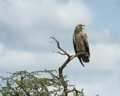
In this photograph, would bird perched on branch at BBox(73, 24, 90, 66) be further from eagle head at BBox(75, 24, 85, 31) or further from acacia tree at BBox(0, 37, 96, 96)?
acacia tree at BBox(0, 37, 96, 96)

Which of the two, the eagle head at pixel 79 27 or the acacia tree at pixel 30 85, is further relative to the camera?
the eagle head at pixel 79 27

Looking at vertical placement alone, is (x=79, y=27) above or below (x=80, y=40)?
above

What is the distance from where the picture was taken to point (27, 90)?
33.1 ft

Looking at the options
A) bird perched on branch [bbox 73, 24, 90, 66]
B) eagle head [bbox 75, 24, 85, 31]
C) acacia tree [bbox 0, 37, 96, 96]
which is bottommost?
acacia tree [bbox 0, 37, 96, 96]

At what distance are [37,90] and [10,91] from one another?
92 cm

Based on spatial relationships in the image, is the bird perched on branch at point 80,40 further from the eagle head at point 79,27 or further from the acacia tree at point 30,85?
the acacia tree at point 30,85

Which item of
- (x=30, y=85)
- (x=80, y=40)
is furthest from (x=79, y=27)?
(x=30, y=85)

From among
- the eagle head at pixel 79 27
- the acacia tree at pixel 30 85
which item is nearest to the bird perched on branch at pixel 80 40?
the eagle head at pixel 79 27

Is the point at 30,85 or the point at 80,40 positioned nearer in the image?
the point at 30,85

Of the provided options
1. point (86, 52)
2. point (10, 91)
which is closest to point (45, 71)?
point (10, 91)

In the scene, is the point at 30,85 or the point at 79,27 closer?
the point at 30,85

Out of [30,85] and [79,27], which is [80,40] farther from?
[30,85]

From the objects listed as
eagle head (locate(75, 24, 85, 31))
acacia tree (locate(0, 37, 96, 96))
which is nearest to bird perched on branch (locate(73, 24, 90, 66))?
eagle head (locate(75, 24, 85, 31))

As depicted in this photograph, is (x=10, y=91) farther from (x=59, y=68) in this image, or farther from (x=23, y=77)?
(x=59, y=68)
